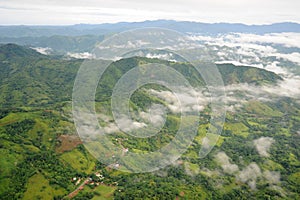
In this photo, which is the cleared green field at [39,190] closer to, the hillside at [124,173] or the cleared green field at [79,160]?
the hillside at [124,173]

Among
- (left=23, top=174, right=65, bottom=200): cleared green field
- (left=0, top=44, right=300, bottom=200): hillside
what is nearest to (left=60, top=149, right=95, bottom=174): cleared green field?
(left=0, top=44, right=300, bottom=200): hillside

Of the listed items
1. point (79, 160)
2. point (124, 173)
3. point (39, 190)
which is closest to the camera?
point (39, 190)

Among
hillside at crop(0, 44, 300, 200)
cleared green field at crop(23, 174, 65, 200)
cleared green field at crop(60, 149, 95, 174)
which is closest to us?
cleared green field at crop(23, 174, 65, 200)

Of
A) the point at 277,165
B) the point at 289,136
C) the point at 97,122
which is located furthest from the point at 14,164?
the point at 289,136

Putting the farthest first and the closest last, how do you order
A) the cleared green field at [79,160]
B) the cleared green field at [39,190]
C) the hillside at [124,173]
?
the cleared green field at [79,160], the hillside at [124,173], the cleared green field at [39,190]

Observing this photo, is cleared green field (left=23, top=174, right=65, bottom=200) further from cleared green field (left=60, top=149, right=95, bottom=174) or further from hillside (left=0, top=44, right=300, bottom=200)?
cleared green field (left=60, top=149, right=95, bottom=174)

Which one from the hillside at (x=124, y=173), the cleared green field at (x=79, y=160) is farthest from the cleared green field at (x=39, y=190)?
the cleared green field at (x=79, y=160)

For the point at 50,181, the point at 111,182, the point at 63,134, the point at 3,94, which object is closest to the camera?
the point at 50,181

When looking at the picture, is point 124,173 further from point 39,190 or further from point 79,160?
point 39,190

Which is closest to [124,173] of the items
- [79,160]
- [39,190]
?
[79,160]

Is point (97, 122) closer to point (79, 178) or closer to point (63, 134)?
point (63, 134)

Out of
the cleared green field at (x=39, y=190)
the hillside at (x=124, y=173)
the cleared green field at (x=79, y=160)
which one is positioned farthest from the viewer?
the cleared green field at (x=79, y=160)
